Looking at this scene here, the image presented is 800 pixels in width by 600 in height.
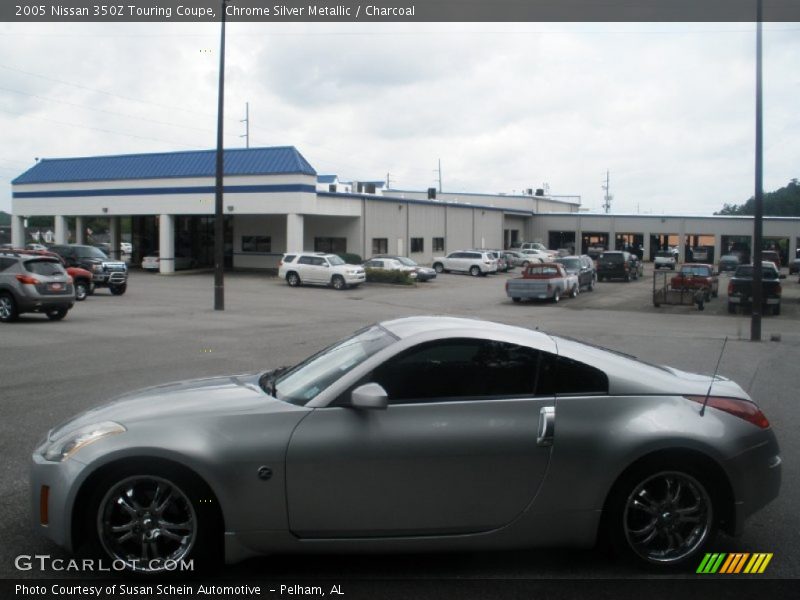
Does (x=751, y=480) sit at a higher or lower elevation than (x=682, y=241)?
lower

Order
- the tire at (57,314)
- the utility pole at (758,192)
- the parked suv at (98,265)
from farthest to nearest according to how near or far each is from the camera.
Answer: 1. the parked suv at (98,265)
2. the tire at (57,314)
3. the utility pole at (758,192)

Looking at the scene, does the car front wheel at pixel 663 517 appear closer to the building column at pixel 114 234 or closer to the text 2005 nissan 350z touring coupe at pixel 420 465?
the text 2005 nissan 350z touring coupe at pixel 420 465

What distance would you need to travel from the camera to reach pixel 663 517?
15.0ft

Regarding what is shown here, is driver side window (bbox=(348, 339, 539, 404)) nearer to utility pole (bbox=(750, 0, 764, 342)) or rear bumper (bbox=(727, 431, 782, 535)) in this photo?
rear bumper (bbox=(727, 431, 782, 535))

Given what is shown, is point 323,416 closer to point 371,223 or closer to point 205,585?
point 205,585

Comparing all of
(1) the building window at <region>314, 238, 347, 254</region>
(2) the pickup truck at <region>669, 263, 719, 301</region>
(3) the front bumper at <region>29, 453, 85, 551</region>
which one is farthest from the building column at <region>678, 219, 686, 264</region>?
(3) the front bumper at <region>29, 453, 85, 551</region>

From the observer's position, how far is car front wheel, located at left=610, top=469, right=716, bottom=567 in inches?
178

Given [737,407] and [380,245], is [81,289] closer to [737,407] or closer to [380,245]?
[737,407]

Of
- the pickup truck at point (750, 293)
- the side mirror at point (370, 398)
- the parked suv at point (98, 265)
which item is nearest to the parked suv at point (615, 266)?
the pickup truck at point (750, 293)

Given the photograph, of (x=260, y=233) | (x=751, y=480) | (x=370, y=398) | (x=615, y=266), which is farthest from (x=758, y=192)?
(x=260, y=233)

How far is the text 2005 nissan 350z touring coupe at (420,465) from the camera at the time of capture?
4.30 metres

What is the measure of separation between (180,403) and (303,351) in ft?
33.6

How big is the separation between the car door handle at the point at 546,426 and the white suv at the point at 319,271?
35.7 meters

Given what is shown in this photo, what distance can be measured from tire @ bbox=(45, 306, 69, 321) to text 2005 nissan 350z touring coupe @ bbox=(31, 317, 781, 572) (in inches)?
665
